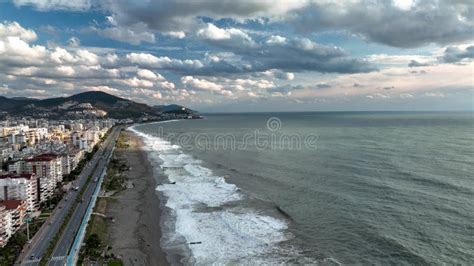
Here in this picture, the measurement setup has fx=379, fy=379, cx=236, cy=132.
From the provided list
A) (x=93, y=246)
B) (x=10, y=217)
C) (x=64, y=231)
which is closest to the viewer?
(x=93, y=246)

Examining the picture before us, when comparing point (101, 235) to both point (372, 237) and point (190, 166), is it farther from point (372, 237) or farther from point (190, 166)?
point (190, 166)

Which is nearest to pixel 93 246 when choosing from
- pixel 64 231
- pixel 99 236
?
pixel 99 236

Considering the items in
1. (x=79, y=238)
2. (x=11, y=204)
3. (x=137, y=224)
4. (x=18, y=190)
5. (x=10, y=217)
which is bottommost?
(x=137, y=224)

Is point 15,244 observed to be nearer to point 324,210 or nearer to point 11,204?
point 11,204

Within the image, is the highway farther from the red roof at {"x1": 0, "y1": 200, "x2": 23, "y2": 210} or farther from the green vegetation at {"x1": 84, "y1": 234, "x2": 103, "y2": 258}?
the red roof at {"x1": 0, "y1": 200, "x2": 23, "y2": 210}

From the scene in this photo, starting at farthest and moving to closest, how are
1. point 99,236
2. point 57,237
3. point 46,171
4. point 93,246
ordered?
1. point 46,171
2. point 99,236
3. point 57,237
4. point 93,246

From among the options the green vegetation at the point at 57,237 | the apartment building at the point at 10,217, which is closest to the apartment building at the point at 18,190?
the apartment building at the point at 10,217

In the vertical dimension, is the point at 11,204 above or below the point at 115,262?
above
